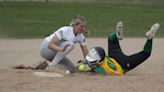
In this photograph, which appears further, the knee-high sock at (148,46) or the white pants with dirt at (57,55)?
the knee-high sock at (148,46)

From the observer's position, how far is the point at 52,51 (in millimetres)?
8656

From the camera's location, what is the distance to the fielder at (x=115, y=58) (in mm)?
8383

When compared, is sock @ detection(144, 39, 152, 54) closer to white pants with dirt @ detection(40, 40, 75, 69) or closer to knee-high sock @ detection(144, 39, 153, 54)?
knee-high sock @ detection(144, 39, 153, 54)

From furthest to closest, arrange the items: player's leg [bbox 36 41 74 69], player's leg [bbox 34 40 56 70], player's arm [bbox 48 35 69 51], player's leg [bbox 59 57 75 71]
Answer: player's leg [bbox 59 57 75 71] < player's leg [bbox 34 40 56 70] < player's leg [bbox 36 41 74 69] < player's arm [bbox 48 35 69 51]

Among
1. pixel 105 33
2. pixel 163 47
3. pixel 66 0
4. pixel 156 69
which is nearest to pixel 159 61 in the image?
pixel 156 69

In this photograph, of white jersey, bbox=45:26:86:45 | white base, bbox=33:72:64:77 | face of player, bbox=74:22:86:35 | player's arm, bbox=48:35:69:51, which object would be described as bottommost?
white base, bbox=33:72:64:77

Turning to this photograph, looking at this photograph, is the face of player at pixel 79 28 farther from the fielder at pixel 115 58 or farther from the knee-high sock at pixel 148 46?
the knee-high sock at pixel 148 46

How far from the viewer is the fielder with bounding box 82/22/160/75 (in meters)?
8.38

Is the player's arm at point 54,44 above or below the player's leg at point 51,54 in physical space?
above

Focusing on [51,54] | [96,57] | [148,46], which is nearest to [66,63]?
[51,54]

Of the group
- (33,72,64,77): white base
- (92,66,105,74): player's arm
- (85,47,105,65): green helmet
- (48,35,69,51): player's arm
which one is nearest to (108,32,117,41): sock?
(85,47,105,65): green helmet

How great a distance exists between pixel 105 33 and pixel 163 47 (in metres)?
4.83

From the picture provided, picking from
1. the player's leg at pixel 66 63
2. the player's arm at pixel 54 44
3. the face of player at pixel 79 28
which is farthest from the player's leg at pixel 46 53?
the face of player at pixel 79 28

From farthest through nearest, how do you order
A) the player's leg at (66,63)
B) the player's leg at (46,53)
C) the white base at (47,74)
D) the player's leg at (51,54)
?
the player's leg at (66,63)
the player's leg at (46,53)
the player's leg at (51,54)
the white base at (47,74)
